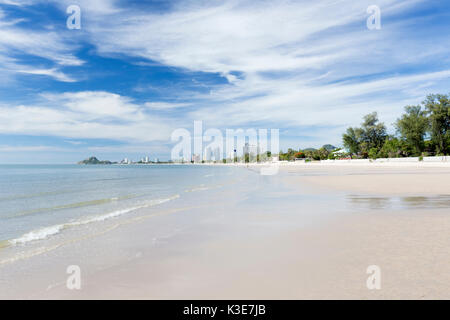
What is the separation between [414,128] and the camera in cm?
9769

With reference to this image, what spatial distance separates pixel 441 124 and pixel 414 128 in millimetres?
7183

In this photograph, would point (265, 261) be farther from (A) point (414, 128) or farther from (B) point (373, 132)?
(B) point (373, 132)

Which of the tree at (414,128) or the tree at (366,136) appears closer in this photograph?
the tree at (414,128)

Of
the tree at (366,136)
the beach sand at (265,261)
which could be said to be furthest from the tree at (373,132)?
the beach sand at (265,261)

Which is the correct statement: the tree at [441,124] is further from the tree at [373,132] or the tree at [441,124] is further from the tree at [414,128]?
the tree at [373,132]

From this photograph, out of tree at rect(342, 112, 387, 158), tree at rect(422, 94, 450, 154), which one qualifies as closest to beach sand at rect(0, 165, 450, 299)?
tree at rect(422, 94, 450, 154)

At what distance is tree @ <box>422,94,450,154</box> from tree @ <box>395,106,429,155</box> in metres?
2.86

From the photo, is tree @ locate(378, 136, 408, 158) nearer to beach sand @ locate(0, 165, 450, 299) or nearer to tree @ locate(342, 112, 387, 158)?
tree @ locate(342, 112, 387, 158)

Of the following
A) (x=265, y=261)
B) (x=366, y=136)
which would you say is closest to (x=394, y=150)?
(x=366, y=136)

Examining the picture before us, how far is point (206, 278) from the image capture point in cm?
512

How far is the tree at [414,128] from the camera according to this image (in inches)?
3809

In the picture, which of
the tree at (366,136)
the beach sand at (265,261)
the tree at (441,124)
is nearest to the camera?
the beach sand at (265,261)

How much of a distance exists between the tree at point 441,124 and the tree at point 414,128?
2.86 meters
